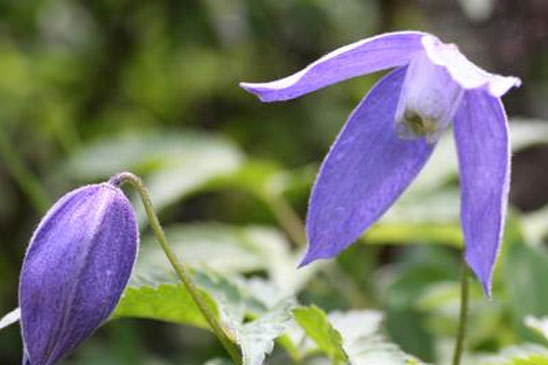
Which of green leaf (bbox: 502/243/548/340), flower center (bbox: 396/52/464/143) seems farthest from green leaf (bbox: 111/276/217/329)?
green leaf (bbox: 502/243/548/340)

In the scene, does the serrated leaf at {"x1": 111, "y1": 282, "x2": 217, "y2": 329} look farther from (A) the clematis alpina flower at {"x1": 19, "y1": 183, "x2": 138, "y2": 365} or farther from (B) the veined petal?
(B) the veined petal

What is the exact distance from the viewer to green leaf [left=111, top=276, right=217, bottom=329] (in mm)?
1180

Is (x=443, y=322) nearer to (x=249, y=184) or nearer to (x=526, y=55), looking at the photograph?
(x=249, y=184)

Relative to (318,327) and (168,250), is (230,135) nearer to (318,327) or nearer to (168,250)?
(318,327)

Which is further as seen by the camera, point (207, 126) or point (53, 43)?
point (207, 126)

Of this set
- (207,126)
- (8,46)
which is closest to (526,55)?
(207,126)

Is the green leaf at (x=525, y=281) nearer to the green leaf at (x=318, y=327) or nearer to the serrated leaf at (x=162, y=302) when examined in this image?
the green leaf at (x=318, y=327)

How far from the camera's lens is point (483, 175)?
3.84 feet

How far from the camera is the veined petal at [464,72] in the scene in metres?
1.05

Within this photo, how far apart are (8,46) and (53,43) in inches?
5.6

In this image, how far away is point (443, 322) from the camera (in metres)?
2.12

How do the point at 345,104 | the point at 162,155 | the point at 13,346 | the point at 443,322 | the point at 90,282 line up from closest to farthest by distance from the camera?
the point at 90,282 → the point at 443,322 → the point at 162,155 → the point at 13,346 → the point at 345,104

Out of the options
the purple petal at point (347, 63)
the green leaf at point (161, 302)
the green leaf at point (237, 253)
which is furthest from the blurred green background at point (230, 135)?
the purple petal at point (347, 63)

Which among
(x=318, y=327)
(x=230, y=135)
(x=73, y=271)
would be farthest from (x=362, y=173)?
(x=230, y=135)
